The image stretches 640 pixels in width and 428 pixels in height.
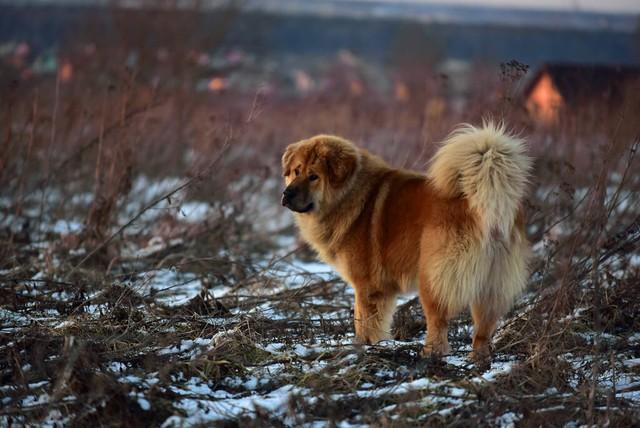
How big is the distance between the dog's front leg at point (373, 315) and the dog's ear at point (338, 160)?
79cm

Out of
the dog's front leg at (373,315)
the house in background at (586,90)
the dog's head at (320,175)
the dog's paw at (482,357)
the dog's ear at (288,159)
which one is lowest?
the dog's paw at (482,357)

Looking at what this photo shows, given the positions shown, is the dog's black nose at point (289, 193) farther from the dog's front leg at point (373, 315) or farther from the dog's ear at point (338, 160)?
the dog's front leg at point (373, 315)

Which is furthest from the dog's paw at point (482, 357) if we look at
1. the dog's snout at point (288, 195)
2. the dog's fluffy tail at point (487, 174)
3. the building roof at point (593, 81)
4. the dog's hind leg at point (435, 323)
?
the building roof at point (593, 81)

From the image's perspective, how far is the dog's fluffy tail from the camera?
4.15 metres

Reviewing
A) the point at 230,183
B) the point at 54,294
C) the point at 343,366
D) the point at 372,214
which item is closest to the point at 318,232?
the point at 372,214

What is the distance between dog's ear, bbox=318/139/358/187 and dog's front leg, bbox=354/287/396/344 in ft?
2.60

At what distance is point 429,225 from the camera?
174 inches

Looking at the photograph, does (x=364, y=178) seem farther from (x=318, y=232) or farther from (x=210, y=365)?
(x=210, y=365)

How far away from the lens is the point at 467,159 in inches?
169

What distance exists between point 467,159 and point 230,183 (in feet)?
14.4

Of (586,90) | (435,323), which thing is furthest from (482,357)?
(586,90)

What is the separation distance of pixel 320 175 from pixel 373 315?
104cm

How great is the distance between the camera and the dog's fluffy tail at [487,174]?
415 centimetres

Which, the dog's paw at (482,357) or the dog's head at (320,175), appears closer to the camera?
the dog's paw at (482,357)
